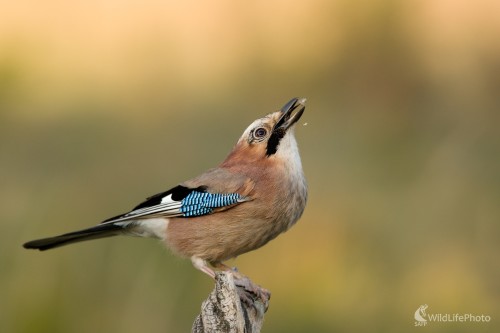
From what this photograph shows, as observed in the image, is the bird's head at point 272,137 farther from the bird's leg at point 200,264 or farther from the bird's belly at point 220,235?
the bird's leg at point 200,264

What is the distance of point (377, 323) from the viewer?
326 inches

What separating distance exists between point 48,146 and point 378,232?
155 inches

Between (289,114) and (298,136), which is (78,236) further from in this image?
(298,136)

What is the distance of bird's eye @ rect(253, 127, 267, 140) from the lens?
6582 millimetres

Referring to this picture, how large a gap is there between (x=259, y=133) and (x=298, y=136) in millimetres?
4431

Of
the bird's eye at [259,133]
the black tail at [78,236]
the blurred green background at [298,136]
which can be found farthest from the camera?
the blurred green background at [298,136]

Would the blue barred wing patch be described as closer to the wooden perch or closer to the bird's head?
the bird's head

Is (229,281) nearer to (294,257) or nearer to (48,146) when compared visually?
(294,257)

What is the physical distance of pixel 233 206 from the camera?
245 inches

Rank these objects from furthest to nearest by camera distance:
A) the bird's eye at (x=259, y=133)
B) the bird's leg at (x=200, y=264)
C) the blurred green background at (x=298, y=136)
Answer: the blurred green background at (x=298, y=136) < the bird's eye at (x=259, y=133) < the bird's leg at (x=200, y=264)

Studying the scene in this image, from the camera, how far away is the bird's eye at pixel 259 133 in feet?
21.6

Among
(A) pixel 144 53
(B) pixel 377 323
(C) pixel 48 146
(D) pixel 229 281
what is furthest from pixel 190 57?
(D) pixel 229 281

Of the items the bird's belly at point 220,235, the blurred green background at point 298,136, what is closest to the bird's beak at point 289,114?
the bird's belly at point 220,235

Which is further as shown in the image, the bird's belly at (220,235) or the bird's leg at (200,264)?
the bird's leg at (200,264)
